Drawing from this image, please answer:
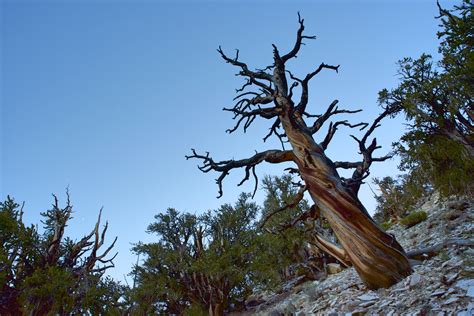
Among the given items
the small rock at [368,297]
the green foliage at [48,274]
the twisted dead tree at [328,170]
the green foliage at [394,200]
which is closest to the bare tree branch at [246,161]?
the twisted dead tree at [328,170]

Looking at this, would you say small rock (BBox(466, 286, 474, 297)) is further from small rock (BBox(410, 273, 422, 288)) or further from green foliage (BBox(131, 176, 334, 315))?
green foliage (BBox(131, 176, 334, 315))

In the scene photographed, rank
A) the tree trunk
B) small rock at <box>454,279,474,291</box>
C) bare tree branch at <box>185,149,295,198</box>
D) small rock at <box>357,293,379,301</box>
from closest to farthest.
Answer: small rock at <box>454,279,474,291</box>
small rock at <box>357,293,379,301</box>
the tree trunk
bare tree branch at <box>185,149,295,198</box>

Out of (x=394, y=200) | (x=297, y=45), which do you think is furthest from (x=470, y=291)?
(x=394, y=200)

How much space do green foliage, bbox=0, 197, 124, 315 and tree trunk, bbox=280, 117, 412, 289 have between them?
1040cm

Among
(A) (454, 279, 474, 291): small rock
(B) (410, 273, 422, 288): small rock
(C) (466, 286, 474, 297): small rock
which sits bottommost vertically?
(C) (466, 286, 474, 297): small rock

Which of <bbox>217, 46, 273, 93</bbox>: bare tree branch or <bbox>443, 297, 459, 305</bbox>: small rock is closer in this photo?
<bbox>443, 297, 459, 305</bbox>: small rock

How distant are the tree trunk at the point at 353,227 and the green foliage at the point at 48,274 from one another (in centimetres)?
1040

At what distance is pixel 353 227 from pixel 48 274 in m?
11.3

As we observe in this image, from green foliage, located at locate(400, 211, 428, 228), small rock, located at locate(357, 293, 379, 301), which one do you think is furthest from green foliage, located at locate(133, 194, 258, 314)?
small rock, located at locate(357, 293, 379, 301)

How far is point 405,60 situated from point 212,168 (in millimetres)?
8961

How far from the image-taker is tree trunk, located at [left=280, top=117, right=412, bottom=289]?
4.91 m

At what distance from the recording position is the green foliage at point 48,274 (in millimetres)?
10484

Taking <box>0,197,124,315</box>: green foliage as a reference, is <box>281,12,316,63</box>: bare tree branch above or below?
above

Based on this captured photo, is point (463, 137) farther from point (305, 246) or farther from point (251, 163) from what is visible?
point (305, 246)
